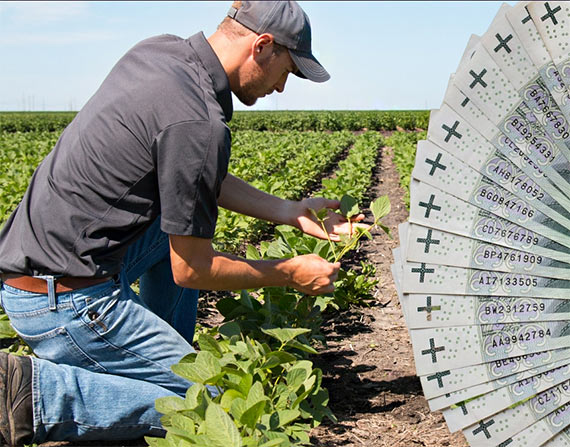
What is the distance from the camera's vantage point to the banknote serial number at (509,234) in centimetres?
197

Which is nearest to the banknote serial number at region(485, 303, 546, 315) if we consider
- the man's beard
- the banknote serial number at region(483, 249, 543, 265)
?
the banknote serial number at region(483, 249, 543, 265)

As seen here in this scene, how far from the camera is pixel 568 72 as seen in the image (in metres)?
1.88

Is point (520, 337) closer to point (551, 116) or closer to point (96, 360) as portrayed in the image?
point (551, 116)

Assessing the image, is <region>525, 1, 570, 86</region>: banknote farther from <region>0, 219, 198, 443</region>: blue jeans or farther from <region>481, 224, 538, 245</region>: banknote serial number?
<region>0, 219, 198, 443</region>: blue jeans

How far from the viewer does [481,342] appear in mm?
2023

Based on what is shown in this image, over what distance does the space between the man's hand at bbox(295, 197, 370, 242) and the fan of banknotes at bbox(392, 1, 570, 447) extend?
0.80m

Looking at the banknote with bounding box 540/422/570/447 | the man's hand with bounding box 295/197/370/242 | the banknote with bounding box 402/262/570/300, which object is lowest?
the banknote with bounding box 540/422/570/447

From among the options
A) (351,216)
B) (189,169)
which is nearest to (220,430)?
(189,169)

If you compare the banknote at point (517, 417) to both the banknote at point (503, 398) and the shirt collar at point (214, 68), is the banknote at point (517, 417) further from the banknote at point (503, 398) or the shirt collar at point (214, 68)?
the shirt collar at point (214, 68)

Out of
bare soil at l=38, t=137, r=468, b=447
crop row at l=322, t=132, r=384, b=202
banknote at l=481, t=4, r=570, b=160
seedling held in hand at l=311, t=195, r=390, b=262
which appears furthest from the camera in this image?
crop row at l=322, t=132, r=384, b=202

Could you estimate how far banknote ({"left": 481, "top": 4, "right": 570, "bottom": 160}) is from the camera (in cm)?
190

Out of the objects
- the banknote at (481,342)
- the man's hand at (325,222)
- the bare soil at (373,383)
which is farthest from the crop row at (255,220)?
the banknote at (481,342)

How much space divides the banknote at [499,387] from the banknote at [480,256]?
0.28 meters

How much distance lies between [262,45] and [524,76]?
0.84m
